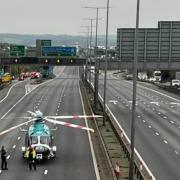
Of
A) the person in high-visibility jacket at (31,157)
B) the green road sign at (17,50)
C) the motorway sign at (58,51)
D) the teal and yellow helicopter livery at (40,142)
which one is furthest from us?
the motorway sign at (58,51)

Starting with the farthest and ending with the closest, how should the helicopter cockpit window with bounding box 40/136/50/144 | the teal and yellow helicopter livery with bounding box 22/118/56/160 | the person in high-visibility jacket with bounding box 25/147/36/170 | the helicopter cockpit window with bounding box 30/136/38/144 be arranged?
1. the helicopter cockpit window with bounding box 40/136/50/144
2. the helicopter cockpit window with bounding box 30/136/38/144
3. the teal and yellow helicopter livery with bounding box 22/118/56/160
4. the person in high-visibility jacket with bounding box 25/147/36/170

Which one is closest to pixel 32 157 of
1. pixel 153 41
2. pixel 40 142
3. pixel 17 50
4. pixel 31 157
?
pixel 31 157

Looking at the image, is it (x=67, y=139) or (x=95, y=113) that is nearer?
(x=67, y=139)

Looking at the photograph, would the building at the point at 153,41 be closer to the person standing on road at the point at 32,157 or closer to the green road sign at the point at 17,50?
the person standing on road at the point at 32,157

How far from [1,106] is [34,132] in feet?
146

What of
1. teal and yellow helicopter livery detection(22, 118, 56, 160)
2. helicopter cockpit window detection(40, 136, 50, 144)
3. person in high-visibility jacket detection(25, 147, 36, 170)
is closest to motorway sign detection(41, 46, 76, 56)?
teal and yellow helicopter livery detection(22, 118, 56, 160)

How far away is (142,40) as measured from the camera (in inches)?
2451

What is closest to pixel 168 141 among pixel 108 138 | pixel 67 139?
pixel 108 138

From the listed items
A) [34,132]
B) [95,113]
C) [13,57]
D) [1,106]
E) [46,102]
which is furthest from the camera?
[13,57]

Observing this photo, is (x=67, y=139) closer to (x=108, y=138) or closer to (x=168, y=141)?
(x=108, y=138)

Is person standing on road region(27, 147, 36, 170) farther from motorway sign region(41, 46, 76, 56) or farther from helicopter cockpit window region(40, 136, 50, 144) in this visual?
motorway sign region(41, 46, 76, 56)

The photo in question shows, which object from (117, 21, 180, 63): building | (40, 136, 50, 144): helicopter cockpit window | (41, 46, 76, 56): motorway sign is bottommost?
(40, 136, 50, 144): helicopter cockpit window

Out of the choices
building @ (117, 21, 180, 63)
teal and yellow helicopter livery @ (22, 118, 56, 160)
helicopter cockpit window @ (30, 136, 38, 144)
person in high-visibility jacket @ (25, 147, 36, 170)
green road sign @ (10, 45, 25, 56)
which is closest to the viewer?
person in high-visibility jacket @ (25, 147, 36, 170)

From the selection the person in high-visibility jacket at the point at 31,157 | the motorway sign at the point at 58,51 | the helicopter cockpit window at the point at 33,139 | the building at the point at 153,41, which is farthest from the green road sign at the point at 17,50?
the person in high-visibility jacket at the point at 31,157
